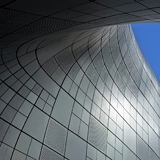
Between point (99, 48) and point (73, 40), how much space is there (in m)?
4.93

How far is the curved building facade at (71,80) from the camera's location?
440 inches

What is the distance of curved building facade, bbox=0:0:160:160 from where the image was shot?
1117cm

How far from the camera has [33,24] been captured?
1174 cm

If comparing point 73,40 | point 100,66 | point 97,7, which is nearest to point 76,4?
point 97,7

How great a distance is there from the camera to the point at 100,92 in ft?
81.7

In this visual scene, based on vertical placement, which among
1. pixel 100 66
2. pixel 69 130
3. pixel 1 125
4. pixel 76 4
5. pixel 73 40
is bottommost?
pixel 1 125

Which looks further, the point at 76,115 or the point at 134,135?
the point at 134,135

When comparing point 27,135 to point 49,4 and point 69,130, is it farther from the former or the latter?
point 49,4

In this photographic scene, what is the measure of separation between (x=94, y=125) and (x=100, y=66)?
5642 millimetres

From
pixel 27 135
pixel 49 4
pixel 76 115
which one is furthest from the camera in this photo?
pixel 76 115

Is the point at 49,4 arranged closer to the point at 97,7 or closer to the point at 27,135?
the point at 97,7

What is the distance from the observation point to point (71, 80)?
21578 millimetres

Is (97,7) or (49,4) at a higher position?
(97,7)

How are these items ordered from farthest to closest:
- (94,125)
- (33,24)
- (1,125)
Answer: (94,125)
(1,125)
(33,24)
